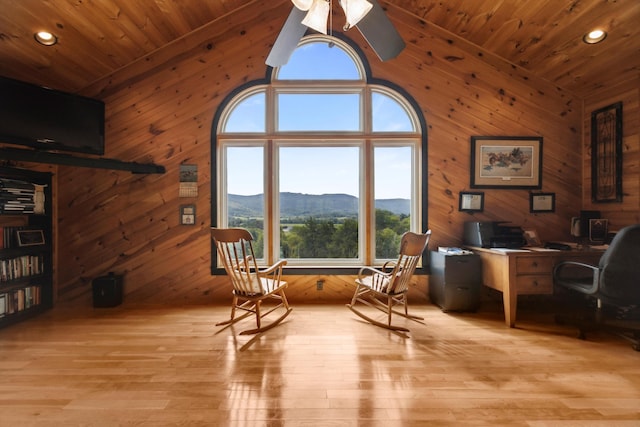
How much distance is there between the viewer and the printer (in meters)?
3.07

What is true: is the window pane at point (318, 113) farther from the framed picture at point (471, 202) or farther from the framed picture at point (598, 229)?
the framed picture at point (598, 229)

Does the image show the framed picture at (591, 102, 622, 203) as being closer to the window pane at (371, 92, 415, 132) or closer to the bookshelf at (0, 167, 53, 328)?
the window pane at (371, 92, 415, 132)

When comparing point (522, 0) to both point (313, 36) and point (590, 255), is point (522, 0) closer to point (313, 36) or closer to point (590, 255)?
point (313, 36)

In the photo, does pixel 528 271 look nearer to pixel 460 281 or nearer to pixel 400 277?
pixel 460 281

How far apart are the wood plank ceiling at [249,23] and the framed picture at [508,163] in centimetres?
91

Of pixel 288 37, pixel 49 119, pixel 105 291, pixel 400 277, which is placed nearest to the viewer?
pixel 288 37

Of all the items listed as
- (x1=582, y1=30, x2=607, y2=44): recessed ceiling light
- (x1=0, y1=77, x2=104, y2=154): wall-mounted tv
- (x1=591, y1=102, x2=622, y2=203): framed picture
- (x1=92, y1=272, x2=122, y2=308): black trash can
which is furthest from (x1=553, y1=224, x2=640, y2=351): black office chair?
(x1=0, y1=77, x2=104, y2=154): wall-mounted tv

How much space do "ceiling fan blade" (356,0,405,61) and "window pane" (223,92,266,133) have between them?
1.92 metres

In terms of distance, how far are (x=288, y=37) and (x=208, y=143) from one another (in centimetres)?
188

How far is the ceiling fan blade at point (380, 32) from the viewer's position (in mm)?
1877

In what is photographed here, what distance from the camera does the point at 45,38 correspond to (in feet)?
8.80

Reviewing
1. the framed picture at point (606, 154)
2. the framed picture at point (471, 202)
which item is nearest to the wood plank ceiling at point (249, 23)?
the framed picture at point (606, 154)

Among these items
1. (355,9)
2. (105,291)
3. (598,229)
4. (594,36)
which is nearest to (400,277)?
(355,9)

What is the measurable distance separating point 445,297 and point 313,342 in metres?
1.66
